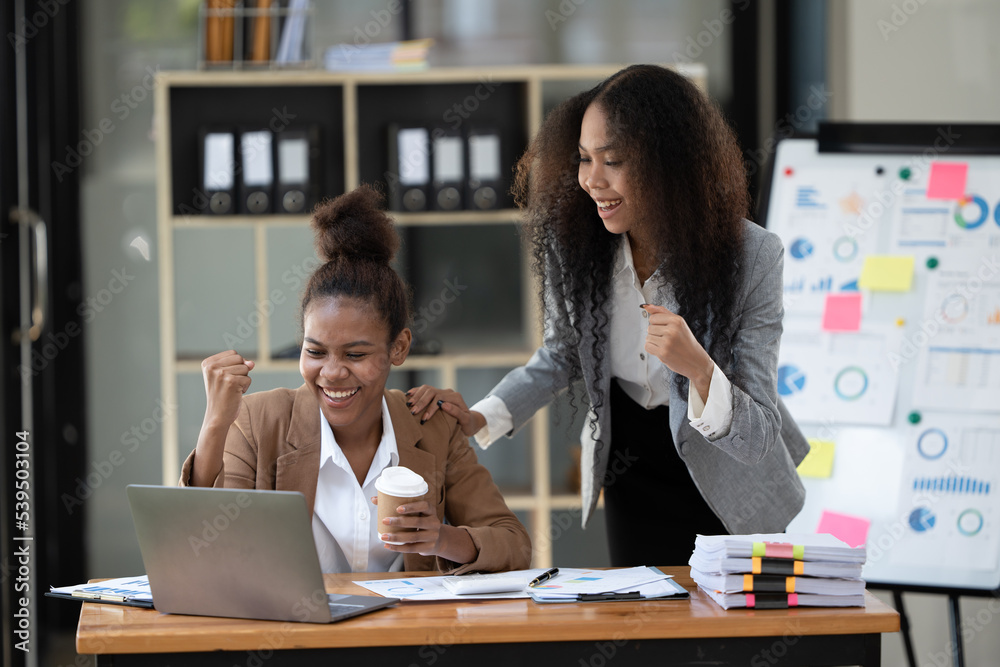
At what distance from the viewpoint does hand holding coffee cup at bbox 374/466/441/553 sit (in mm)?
1456

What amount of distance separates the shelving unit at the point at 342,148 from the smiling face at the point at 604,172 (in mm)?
1523

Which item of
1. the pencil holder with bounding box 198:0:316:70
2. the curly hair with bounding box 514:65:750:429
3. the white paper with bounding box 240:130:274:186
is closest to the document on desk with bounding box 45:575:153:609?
the curly hair with bounding box 514:65:750:429

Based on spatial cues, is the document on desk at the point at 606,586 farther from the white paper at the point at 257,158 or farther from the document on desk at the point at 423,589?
the white paper at the point at 257,158

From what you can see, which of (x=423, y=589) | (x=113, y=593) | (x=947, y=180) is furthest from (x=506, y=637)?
(x=947, y=180)

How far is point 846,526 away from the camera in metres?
2.55

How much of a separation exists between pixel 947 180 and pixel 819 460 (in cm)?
79

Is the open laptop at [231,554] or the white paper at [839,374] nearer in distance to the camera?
the open laptop at [231,554]

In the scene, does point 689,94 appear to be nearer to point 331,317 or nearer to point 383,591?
point 331,317

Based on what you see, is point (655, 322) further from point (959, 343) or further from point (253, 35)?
point (253, 35)

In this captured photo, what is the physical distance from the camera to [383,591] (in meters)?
1.54

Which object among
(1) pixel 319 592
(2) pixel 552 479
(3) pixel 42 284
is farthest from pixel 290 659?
(2) pixel 552 479

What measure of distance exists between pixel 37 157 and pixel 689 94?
257 cm

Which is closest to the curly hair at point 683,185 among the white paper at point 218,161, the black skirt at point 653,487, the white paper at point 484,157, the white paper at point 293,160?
the black skirt at point 653,487

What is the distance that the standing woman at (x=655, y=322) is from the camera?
70.5 inches
